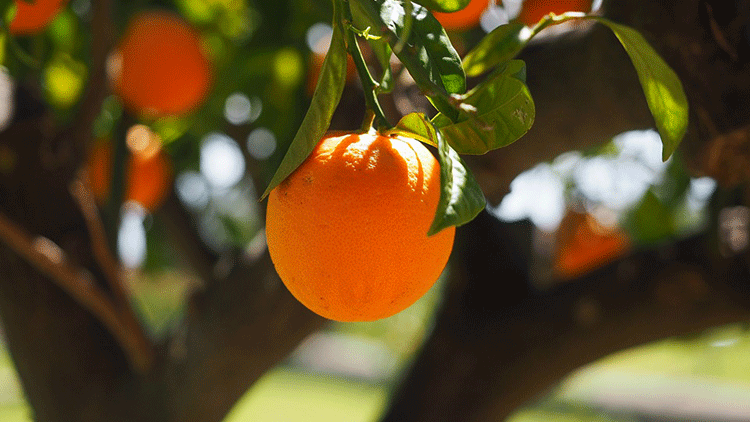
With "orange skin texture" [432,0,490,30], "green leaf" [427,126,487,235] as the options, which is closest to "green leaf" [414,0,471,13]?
"green leaf" [427,126,487,235]

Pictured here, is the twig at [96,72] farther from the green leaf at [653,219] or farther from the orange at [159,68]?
the green leaf at [653,219]

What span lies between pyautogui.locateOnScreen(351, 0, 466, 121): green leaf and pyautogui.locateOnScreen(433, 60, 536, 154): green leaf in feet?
0.05

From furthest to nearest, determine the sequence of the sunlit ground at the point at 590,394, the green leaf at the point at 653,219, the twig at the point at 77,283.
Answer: the sunlit ground at the point at 590,394, the green leaf at the point at 653,219, the twig at the point at 77,283

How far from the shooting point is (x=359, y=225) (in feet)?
1.30

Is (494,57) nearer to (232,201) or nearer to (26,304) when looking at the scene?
(26,304)

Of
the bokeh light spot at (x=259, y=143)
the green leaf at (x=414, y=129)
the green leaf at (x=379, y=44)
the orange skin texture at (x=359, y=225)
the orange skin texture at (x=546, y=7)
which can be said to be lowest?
the bokeh light spot at (x=259, y=143)

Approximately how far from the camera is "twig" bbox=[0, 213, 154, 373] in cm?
92

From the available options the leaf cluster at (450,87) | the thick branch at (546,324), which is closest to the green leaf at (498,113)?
the leaf cluster at (450,87)

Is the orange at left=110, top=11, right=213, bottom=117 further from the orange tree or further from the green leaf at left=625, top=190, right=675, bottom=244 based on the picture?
the green leaf at left=625, top=190, right=675, bottom=244

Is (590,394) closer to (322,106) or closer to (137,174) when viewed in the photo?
(137,174)

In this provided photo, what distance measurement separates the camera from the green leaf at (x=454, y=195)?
0.99ft

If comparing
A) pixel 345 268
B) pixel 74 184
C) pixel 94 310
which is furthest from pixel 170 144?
pixel 345 268

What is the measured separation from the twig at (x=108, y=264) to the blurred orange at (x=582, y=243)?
0.90 metres

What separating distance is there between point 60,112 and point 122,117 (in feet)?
0.63
